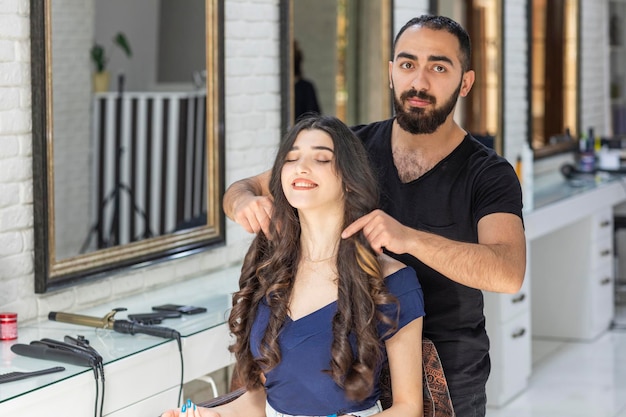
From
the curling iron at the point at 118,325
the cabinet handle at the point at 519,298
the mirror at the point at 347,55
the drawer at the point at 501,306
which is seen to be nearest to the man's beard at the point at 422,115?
the curling iron at the point at 118,325

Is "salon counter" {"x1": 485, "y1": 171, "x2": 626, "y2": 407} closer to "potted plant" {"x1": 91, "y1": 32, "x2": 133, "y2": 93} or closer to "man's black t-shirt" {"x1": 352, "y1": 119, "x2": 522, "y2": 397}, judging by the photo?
"potted plant" {"x1": 91, "y1": 32, "x2": 133, "y2": 93}

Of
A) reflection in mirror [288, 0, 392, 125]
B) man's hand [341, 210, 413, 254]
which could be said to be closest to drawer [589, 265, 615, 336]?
reflection in mirror [288, 0, 392, 125]

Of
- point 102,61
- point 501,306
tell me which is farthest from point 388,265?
point 501,306

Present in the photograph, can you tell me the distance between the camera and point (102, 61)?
3020 mm

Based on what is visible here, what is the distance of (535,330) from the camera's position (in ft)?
18.0

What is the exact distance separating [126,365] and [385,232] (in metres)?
0.77

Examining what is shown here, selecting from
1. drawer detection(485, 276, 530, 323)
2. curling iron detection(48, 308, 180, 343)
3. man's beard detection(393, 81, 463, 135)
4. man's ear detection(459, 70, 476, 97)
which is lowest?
drawer detection(485, 276, 530, 323)

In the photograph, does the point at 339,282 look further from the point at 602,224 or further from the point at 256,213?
the point at 602,224

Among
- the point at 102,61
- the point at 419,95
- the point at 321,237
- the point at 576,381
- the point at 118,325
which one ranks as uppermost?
the point at 102,61

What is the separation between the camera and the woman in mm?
2010

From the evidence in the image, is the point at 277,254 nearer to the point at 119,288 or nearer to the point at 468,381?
the point at 468,381

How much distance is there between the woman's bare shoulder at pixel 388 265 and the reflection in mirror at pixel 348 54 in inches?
86.3

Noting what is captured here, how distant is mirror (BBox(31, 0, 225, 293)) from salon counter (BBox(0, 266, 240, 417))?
161 millimetres

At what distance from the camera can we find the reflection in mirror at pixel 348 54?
4492mm
